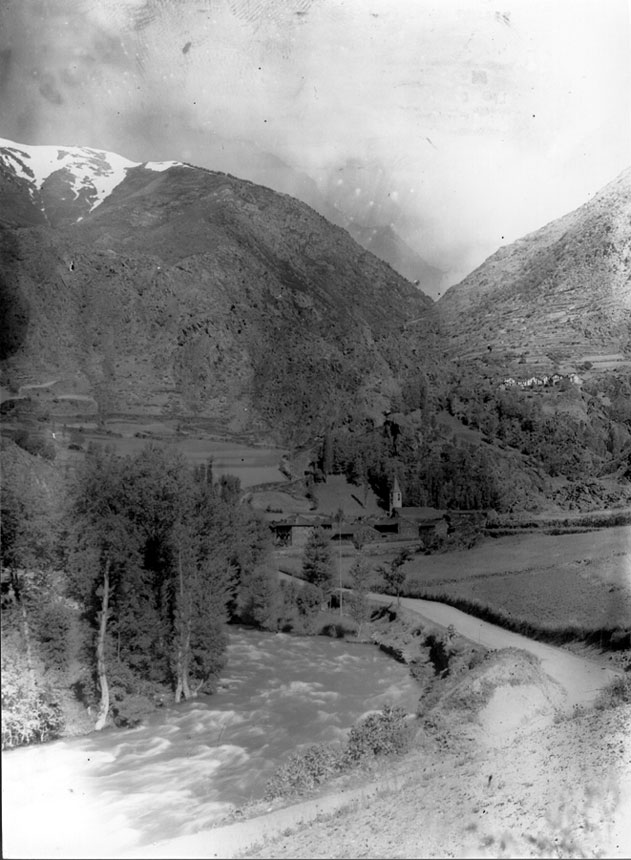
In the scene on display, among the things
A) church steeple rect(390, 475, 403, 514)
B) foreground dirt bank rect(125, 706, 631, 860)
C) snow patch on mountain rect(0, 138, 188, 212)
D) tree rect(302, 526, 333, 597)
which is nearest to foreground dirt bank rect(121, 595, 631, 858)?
foreground dirt bank rect(125, 706, 631, 860)

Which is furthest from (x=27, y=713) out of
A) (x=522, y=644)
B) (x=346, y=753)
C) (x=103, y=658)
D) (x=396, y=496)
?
(x=522, y=644)

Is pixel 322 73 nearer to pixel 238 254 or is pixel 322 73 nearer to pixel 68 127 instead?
pixel 238 254

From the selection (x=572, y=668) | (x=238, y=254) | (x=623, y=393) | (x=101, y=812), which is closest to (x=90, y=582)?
(x=101, y=812)

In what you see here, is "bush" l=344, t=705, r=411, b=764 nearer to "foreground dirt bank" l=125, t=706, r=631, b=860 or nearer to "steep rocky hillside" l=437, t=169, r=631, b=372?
"foreground dirt bank" l=125, t=706, r=631, b=860

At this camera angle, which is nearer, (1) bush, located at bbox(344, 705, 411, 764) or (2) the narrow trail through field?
(1) bush, located at bbox(344, 705, 411, 764)

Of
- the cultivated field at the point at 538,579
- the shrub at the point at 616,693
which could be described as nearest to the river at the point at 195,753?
the cultivated field at the point at 538,579

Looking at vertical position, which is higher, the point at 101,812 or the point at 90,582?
the point at 90,582
